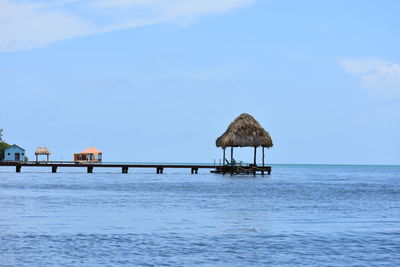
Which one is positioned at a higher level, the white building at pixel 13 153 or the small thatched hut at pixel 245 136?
the small thatched hut at pixel 245 136

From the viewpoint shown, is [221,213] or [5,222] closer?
[5,222]

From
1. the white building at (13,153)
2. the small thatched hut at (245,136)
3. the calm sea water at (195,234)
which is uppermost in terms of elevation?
the small thatched hut at (245,136)

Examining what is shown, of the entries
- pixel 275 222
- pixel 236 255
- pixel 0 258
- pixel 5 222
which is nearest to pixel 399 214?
pixel 275 222

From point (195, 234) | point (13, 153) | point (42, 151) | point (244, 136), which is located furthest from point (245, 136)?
point (42, 151)

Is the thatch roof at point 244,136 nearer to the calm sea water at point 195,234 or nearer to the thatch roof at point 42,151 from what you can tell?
the calm sea water at point 195,234

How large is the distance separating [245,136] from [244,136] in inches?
4.1

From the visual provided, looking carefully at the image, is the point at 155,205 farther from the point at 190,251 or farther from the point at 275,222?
the point at 190,251

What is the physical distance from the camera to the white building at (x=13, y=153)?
10156 cm

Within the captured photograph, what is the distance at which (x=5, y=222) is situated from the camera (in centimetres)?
2506

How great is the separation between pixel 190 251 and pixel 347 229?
775 centimetres

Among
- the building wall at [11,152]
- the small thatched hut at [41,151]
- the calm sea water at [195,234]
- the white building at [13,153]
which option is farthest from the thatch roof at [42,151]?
the calm sea water at [195,234]

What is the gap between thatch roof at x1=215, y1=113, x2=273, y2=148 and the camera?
2739 inches

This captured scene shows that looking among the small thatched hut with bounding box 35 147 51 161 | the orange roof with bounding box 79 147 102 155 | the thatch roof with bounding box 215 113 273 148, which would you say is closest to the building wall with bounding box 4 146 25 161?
the small thatched hut with bounding box 35 147 51 161

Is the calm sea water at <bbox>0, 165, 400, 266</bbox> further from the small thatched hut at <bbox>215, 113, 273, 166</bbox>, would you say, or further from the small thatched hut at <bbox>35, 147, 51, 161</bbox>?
the small thatched hut at <bbox>35, 147, 51, 161</bbox>
